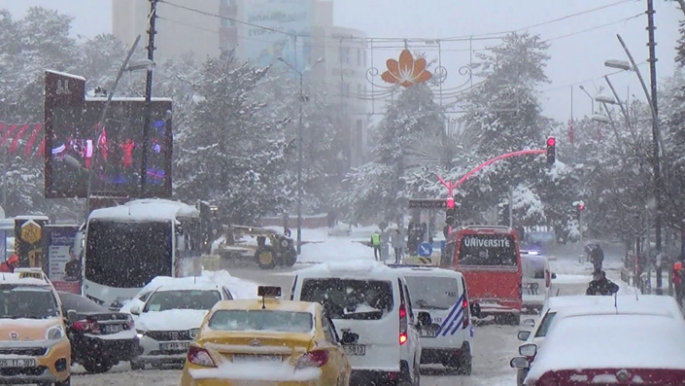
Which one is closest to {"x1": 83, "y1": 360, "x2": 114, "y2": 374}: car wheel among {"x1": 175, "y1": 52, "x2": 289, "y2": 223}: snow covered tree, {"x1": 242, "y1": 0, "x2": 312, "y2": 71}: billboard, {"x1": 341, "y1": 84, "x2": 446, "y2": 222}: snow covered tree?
{"x1": 175, "y1": 52, "x2": 289, "y2": 223}: snow covered tree

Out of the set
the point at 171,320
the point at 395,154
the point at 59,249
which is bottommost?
the point at 171,320

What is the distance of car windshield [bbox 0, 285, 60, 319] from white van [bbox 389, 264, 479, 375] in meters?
5.53

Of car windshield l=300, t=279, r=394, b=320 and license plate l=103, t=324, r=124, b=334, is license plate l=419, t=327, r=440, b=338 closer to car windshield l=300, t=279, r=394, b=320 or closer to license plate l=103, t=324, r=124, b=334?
license plate l=103, t=324, r=124, b=334

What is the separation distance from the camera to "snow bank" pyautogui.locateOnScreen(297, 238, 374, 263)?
228ft

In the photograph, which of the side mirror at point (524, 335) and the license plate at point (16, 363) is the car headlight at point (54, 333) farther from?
the side mirror at point (524, 335)

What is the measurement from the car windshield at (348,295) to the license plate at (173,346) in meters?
4.61

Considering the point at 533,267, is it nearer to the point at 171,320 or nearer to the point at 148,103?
the point at 148,103

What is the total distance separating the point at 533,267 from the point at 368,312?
21.0m

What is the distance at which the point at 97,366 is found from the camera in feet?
63.9

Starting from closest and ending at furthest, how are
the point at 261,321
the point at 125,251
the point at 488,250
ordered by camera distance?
the point at 261,321
the point at 125,251
the point at 488,250

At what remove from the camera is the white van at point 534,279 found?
116 feet

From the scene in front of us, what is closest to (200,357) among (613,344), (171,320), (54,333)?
(613,344)

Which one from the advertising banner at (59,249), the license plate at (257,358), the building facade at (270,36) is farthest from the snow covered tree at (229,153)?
the license plate at (257,358)

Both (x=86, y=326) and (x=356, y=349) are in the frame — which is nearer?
(x=356, y=349)
